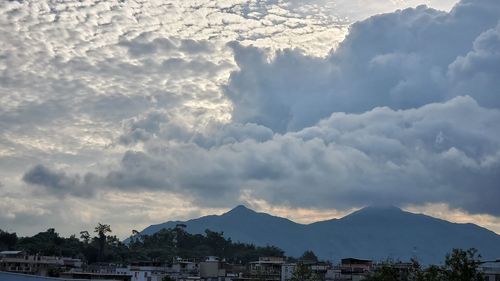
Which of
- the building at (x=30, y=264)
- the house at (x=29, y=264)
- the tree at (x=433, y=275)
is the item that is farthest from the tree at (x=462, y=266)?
the house at (x=29, y=264)

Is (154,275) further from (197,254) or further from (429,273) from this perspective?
(197,254)

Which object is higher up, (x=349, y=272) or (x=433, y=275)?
(x=349, y=272)

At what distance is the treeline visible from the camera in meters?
140

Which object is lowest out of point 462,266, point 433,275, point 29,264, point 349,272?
point 433,275

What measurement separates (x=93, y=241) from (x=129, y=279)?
6459cm

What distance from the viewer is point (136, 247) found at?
171 metres

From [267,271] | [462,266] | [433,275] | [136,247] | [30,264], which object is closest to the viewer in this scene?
[462,266]

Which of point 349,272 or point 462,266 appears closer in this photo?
point 462,266

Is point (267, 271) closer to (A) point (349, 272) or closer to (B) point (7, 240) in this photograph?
(A) point (349, 272)

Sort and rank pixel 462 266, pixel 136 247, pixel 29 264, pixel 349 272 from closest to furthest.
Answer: pixel 462 266 → pixel 29 264 → pixel 349 272 → pixel 136 247

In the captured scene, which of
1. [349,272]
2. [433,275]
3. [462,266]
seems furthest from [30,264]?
[462,266]

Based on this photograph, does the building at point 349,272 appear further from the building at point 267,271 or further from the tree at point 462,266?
the tree at point 462,266

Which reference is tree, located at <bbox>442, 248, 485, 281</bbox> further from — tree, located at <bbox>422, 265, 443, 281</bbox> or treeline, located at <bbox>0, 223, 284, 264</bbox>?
treeline, located at <bbox>0, 223, 284, 264</bbox>

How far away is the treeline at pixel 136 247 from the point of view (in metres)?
140
